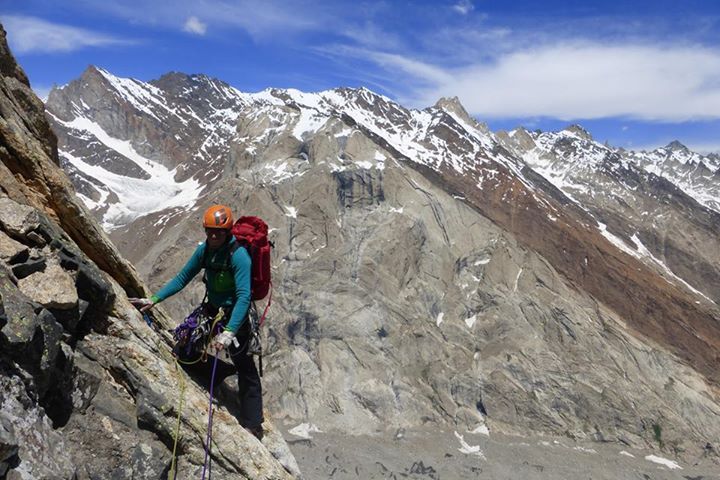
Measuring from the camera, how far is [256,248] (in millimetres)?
7805

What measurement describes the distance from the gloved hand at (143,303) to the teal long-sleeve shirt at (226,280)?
95 millimetres

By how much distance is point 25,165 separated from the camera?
7836 millimetres

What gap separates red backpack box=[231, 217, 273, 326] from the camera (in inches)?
304

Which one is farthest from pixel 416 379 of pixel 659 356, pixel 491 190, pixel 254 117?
pixel 491 190

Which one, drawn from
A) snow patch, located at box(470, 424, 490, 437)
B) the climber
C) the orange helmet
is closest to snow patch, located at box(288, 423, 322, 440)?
snow patch, located at box(470, 424, 490, 437)

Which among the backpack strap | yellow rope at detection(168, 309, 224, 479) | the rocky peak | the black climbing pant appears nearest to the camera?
yellow rope at detection(168, 309, 224, 479)

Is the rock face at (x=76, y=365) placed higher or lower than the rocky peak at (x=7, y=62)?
lower

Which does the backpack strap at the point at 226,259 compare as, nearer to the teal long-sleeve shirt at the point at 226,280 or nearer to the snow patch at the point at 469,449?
the teal long-sleeve shirt at the point at 226,280

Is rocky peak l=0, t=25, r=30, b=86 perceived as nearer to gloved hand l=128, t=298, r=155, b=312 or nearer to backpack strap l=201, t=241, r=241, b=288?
gloved hand l=128, t=298, r=155, b=312

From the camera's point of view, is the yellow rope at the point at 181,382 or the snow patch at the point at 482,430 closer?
the yellow rope at the point at 181,382

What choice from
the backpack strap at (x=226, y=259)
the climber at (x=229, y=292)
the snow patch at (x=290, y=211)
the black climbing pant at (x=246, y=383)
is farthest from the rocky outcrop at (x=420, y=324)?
the backpack strap at (x=226, y=259)

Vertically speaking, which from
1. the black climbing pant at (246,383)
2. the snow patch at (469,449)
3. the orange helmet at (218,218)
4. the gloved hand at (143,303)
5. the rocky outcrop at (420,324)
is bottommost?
the snow patch at (469,449)

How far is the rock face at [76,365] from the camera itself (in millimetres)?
5590

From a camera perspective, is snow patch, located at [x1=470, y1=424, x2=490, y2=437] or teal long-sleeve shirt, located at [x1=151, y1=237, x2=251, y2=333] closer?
teal long-sleeve shirt, located at [x1=151, y1=237, x2=251, y2=333]
